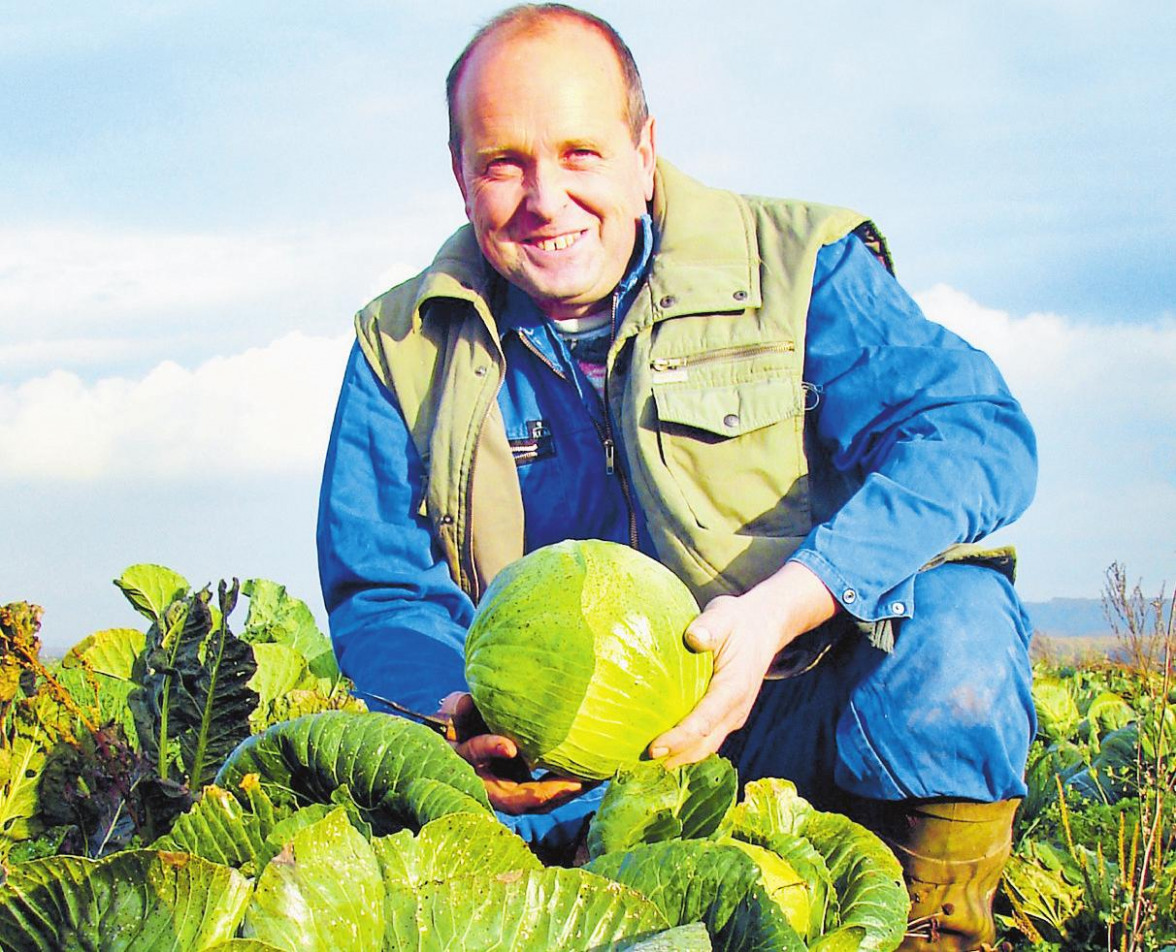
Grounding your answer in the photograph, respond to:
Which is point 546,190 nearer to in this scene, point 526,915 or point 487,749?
point 487,749

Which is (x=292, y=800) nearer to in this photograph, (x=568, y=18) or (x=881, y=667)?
(x=881, y=667)

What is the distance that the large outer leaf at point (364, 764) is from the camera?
7.45 feet

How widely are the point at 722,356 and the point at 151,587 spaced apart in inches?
79.7

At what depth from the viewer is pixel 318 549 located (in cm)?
405

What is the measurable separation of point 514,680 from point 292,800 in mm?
541

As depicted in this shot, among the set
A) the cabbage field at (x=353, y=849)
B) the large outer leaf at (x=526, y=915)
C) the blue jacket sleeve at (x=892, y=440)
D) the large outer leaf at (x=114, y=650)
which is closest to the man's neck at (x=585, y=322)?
the blue jacket sleeve at (x=892, y=440)

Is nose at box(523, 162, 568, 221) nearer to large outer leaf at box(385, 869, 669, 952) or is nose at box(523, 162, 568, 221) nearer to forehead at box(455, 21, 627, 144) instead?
forehead at box(455, 21, 627, 144)

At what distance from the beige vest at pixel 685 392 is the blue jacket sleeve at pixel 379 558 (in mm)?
79

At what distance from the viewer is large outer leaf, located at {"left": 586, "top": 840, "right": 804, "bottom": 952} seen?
6.47ft

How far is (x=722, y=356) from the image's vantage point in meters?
3.67

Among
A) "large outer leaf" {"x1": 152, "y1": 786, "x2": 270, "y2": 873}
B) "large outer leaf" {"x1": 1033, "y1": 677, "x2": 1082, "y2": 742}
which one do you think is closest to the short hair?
"large outer leaf" {"x1": 152, "y1": 786, "x2": 270, "y2": 873}

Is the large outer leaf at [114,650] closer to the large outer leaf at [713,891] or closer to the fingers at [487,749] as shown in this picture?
the fingers at [487,749]

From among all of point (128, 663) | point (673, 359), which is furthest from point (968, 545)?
point (128, 663)

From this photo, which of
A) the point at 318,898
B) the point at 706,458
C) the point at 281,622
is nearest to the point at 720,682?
the point at 706,458
